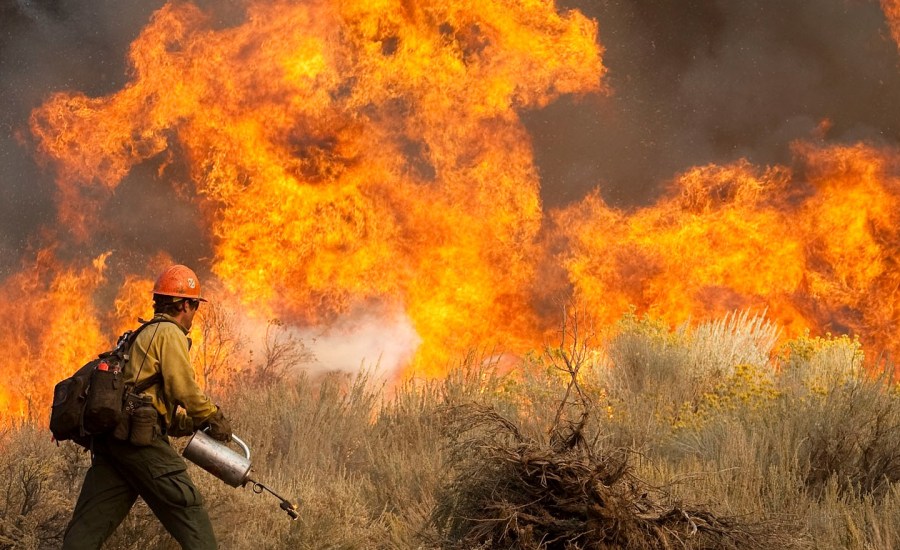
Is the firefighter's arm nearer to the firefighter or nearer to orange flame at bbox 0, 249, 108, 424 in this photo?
the firefighter

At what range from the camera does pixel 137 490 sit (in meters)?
5.51

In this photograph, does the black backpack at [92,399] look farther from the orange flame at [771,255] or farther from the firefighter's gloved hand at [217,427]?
the orange flame at [771,255]

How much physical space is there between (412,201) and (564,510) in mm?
10788

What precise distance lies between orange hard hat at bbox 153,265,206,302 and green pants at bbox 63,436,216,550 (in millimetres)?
825

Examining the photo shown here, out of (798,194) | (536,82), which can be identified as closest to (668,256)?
(798,194)

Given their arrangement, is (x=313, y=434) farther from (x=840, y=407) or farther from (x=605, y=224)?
(x=605, y=224)

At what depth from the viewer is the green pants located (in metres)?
5.40

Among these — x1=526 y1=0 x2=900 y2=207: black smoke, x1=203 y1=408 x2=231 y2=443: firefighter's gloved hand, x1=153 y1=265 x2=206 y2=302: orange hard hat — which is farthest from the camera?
x1=526 y1=0 x2=900 y2=207: black smoke

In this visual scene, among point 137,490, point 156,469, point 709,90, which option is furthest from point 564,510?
point 709,90

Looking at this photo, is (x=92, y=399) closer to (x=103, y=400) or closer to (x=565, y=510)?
(x=103, y=400)

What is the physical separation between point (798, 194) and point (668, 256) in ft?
7.68

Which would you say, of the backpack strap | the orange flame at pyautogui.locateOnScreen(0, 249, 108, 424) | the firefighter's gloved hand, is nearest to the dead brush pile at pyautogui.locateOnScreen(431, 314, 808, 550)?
the firefighter's gloved hand

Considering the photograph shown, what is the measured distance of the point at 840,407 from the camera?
780 centimetres

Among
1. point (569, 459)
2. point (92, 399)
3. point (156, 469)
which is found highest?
point (569, 459)
